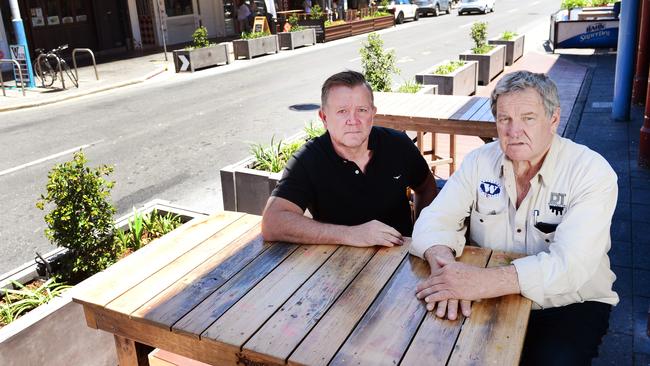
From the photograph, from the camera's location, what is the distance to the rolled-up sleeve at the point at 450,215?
8.17 feet

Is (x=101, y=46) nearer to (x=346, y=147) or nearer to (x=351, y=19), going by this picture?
(x=351, y=19)

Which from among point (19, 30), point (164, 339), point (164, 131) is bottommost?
point (164, 131)

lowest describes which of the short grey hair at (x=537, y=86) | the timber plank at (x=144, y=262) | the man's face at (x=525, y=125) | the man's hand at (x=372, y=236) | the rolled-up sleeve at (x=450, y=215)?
the timber plank at (x=144, y=262)

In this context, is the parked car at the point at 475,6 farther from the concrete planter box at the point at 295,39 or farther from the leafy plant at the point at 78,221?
the leafy plant at the point at 78,221

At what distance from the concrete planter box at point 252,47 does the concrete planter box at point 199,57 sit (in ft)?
4.23

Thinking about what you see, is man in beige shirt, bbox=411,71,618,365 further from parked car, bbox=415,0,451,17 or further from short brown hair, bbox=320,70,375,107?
parked car, bbox=415,0,451,17

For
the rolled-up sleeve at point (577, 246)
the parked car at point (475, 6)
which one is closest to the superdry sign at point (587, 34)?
the rolled-up sleeve at point (577, 246)

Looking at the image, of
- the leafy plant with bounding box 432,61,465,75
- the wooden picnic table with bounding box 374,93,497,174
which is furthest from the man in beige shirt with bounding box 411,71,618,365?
the leafy plant with bounding box 432,61,465,75

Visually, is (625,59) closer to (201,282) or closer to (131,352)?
(201,282)

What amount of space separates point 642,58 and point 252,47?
13.1m

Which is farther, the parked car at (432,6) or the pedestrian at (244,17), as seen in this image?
the parked car at (432,6)

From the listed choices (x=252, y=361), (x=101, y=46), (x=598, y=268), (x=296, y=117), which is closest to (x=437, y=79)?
(x=296, y=117)

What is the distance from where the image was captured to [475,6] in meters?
34.9

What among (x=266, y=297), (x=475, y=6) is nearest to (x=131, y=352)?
(x=266, y=297)
